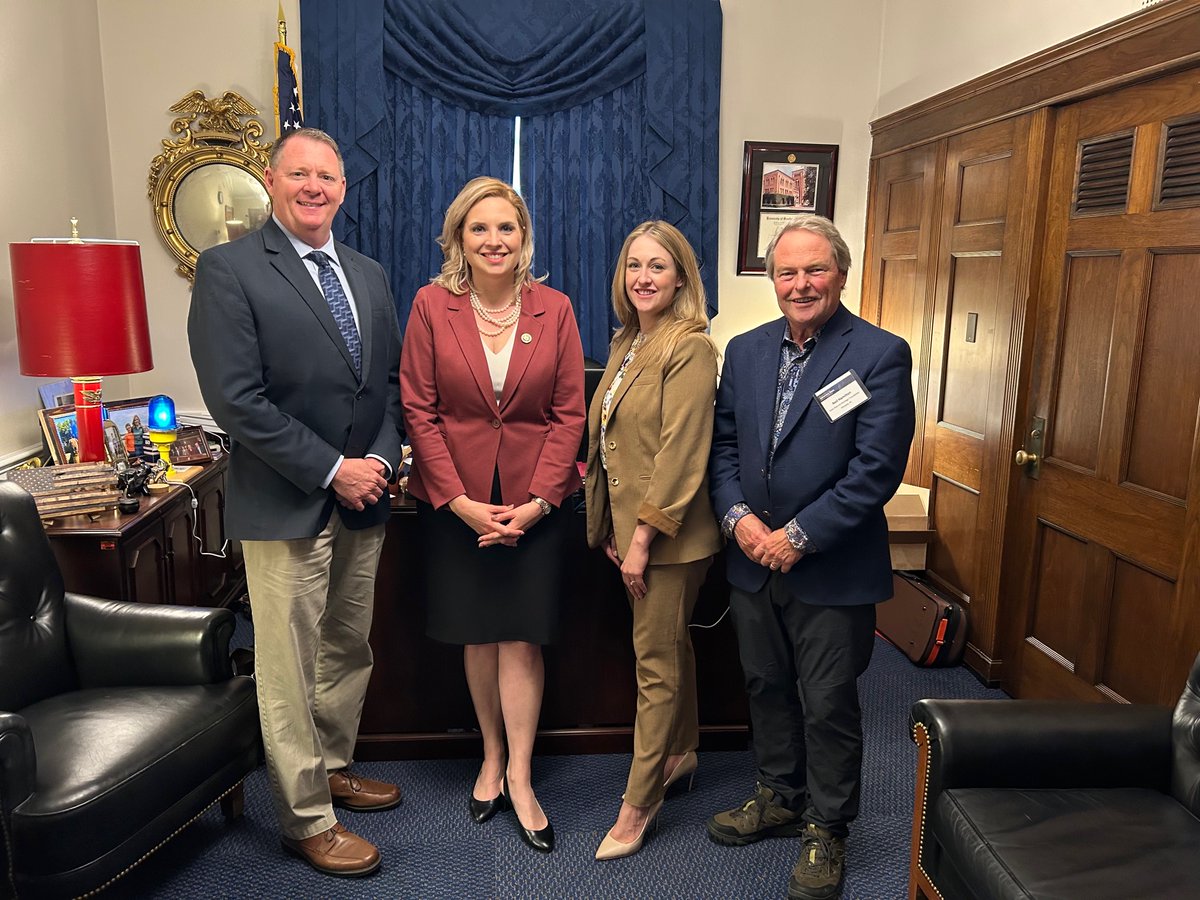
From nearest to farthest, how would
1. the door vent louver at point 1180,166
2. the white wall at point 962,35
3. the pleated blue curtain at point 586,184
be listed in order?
the door vent louver at point 1180,166, the white wall at point 962,35, the pleated blue curtain at point 586,184

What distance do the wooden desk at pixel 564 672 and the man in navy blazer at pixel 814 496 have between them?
0.53m

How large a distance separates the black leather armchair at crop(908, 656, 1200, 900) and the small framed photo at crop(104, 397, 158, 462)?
2721 millimetres

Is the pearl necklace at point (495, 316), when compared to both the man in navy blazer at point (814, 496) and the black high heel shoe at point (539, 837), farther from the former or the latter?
the black high heel shoe at point (539, 837)

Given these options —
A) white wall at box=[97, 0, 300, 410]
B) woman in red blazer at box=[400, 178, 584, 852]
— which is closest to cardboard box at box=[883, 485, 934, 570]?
woman in red blazer at box=[400, 178, 584, 852]

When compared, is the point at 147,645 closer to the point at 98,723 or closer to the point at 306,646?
the point at 98,723

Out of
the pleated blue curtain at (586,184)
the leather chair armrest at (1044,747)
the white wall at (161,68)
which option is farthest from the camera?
the pleated blue curtain at (586,184)

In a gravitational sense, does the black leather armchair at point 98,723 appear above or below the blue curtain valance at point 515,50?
below

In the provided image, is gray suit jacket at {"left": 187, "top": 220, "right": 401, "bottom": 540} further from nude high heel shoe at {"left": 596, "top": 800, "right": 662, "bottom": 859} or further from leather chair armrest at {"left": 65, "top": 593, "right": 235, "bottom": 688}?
nude high heel shoe at {"left": 596, "top": 800, "right": 662, "bottom": 859}

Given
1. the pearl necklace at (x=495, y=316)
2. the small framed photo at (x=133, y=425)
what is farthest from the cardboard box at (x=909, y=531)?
the small framed photo at (x=133, y=425)

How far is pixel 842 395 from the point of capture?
2.03 meters

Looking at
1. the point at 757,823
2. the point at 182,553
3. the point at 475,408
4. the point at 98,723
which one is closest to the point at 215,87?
the point at 182,553

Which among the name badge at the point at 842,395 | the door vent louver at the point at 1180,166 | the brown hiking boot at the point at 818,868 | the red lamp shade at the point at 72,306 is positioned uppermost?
the door vent louver at the point at 1180,166

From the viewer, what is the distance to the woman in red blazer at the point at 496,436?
223cm

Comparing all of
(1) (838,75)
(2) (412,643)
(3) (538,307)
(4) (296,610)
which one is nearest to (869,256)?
(1) (838,75)
